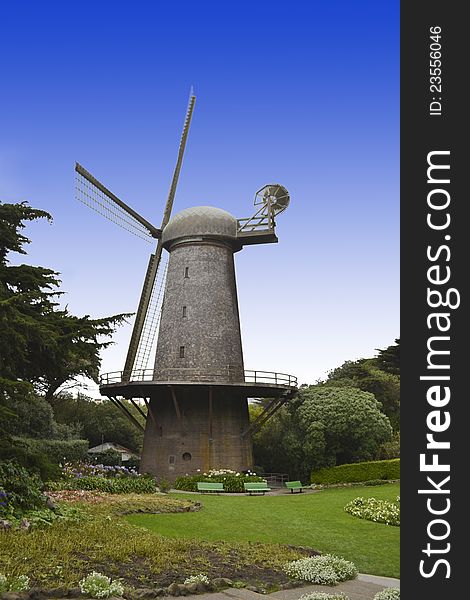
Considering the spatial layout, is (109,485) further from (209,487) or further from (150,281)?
(150,281)

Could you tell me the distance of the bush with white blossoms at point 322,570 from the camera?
867 cm

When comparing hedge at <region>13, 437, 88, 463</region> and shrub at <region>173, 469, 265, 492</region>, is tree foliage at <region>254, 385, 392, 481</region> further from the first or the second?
hedge at <region>13, 437, 88, 463</region>

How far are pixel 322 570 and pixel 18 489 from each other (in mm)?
6707

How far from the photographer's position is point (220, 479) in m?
26.0

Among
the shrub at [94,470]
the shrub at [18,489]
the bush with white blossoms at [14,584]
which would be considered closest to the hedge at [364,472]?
the shrub at [94,470]

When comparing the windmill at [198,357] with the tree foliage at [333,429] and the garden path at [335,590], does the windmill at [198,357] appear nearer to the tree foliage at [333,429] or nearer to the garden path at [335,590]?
the tree foliage at [333,429]

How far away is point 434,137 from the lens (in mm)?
6113

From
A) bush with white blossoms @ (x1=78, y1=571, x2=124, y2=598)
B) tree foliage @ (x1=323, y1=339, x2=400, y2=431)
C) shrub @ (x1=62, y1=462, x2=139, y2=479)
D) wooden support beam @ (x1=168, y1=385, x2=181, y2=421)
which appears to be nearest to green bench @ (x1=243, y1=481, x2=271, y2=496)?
wooden support beam @ (x1=168, y1=385, x2=181, y2=421)

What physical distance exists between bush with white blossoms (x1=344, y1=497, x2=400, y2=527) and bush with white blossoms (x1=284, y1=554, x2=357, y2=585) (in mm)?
5985

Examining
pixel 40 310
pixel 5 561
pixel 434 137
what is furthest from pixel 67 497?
pixel 434 137

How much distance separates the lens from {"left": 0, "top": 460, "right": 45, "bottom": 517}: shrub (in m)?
12.0

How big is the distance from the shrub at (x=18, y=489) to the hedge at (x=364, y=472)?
17.0 meters

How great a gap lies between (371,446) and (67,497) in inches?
705

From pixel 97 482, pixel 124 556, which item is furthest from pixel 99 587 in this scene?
pixel 97 482
